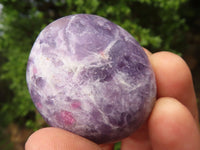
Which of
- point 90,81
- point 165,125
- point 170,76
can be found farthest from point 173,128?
point 90,81

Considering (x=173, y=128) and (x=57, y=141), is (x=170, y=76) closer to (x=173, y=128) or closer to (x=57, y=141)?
(x=173, y=128)

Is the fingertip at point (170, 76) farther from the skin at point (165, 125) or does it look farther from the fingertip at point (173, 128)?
the fingertip at point (173, 128)

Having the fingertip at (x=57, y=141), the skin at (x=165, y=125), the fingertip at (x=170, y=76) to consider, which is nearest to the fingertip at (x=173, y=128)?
the skin at (x=165, y=125)

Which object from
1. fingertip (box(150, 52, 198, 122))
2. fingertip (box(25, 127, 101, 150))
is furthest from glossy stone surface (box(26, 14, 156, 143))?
fingertip (box(150, 52, 198, 122))

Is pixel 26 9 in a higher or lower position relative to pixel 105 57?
lower

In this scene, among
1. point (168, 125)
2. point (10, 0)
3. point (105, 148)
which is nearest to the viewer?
point (168, 125)

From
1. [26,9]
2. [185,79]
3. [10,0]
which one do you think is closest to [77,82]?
[185,79]

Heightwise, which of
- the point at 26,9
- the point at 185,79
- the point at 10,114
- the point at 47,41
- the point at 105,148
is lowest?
the point at 10,114

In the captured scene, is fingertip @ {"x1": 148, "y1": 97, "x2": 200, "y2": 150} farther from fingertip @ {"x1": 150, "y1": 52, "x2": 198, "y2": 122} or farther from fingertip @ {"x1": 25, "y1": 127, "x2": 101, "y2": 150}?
fingertip @ {"x1": 25, "y1": 127, "x2": 101, "y2": 150}

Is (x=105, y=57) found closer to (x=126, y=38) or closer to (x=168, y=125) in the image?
(x=126, y=38)
